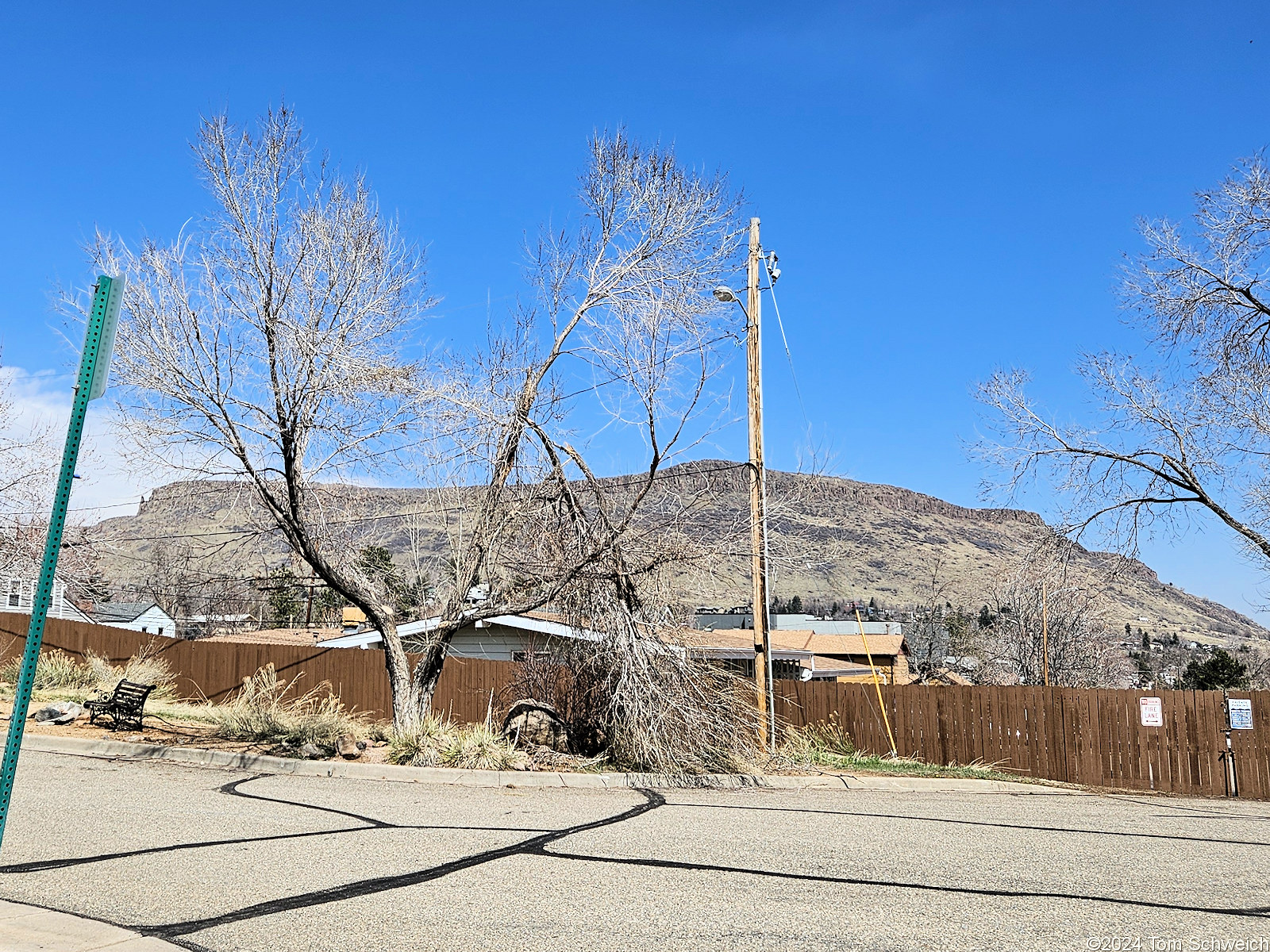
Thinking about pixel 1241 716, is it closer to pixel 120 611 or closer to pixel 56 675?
pixel 56 675

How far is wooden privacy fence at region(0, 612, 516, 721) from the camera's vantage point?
20.8m

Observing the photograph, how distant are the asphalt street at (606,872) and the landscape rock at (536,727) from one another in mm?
3948

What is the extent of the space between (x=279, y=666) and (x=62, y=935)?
18.9 metres

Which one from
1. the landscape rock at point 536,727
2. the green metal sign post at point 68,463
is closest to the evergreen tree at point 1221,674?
the landscape rock at point 536,727

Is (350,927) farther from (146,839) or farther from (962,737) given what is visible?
(962,737)

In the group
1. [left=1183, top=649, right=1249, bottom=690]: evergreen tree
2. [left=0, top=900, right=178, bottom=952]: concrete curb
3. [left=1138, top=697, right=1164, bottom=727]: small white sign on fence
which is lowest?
[left=0, top=900, right=178, bottom=952]: concrete curb

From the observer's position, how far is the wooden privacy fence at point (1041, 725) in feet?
59.0

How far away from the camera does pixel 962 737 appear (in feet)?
61.7

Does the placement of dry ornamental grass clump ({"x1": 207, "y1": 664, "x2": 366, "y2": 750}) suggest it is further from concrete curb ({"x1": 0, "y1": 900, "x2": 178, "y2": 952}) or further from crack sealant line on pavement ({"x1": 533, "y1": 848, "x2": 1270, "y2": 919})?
concrete curb ({"x1": 0, "y1": 900, "x2": 178, "y2": 952})

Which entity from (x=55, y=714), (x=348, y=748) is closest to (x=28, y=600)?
(x=55, y=714)

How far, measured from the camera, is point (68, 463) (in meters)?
4.90

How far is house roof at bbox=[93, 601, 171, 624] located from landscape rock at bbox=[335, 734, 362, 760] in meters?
47.8

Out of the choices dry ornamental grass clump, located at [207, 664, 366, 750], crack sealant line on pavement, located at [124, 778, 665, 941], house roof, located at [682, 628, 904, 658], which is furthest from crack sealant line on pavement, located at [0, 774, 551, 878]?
house roof, located at [682, 628, 904, 658]

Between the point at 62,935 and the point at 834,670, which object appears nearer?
the point at 62,935
